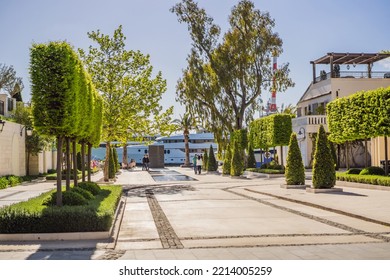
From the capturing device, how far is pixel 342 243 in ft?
31.2

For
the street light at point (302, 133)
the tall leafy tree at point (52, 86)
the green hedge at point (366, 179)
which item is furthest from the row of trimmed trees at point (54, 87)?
the street light at point (302, 133)

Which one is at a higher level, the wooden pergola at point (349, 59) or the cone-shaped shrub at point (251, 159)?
the wooden pergola at point (349, 59)

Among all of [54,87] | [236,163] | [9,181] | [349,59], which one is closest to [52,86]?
[54,87]

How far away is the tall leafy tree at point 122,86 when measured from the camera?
29.6 meters

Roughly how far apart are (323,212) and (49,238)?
841 centimetres

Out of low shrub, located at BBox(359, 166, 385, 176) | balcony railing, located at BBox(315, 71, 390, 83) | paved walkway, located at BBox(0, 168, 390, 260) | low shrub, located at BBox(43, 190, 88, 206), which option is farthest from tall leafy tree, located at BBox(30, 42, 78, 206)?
balcony railing, located at BBox(315, 71, 390, 83)

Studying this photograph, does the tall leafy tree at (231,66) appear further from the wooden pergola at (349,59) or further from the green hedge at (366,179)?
the green hedge at (366,179)

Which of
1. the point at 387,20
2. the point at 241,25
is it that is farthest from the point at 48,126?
the point at 241,25

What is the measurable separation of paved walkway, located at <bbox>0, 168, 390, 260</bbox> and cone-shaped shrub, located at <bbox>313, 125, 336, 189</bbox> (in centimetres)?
355

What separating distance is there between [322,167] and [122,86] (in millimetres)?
14017

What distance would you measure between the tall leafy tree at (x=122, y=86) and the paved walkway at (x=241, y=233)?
12.4m

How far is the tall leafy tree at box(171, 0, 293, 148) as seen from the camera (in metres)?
42.2

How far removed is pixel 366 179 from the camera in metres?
23.1

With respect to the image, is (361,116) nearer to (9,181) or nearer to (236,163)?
(236,163)
